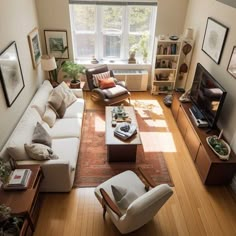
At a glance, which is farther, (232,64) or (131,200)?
(232,64)

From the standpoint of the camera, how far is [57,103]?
13.9ft

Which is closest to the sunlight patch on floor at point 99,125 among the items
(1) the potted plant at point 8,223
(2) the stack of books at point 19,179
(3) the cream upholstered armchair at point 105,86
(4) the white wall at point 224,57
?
(3) the cream upholstered armchair at point 105,86

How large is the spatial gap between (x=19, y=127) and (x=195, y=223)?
2.79m

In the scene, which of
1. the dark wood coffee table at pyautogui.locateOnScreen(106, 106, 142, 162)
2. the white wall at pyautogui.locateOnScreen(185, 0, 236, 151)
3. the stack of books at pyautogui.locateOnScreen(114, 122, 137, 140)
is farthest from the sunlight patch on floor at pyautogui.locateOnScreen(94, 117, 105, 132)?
the white wall at pyautogui.locateOnScreen(185, 0, 236, 151)

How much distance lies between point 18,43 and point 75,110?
1.54 meters

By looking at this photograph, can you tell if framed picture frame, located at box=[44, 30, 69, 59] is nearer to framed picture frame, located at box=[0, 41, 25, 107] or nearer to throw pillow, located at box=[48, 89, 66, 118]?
throw pillow, located at box=[48, 89, 66, 118]

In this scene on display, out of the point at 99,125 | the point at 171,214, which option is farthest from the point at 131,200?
the point at 99,125

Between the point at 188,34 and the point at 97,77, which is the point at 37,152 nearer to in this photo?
the point at 97,77

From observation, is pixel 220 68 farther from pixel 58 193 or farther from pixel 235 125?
pixel 58 193

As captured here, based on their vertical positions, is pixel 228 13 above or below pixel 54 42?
above

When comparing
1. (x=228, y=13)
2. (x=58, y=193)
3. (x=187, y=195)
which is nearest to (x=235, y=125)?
(x=187, y=195)

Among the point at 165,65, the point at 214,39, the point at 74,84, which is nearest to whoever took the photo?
the point at 214,39

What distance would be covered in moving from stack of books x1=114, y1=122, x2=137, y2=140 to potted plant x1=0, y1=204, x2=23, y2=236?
6.05 ft

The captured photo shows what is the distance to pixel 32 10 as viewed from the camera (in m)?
4.73
